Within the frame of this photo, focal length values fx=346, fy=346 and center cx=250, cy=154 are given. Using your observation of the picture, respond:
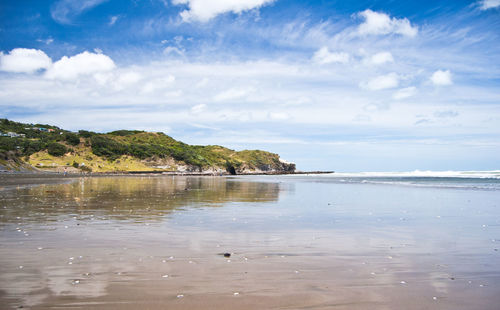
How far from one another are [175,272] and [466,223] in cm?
1535

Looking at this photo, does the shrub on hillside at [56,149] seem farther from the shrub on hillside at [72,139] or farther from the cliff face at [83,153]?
the shrub on hillside at [72,139]

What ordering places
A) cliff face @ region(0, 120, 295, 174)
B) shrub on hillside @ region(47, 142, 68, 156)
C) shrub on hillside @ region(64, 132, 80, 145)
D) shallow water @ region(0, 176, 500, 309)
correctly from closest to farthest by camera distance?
1. shallow water @ region(0, 176, 500, 309)
2. cliff face @ region(0, 120, 295, 174)
3. shrub on hillside @ region(47, 142, 68, 156)
4. shrub on hillside @ region(64, 132, 80, 145)

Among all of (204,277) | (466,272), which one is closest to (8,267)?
(204,277)

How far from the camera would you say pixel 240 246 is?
1194cm

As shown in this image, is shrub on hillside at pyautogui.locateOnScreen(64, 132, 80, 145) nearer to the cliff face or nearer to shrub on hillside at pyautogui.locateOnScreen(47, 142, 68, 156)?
the cliff face

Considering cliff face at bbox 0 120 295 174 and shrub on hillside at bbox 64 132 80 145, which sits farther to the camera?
shrub on hillside at bbox 64 132 80 145

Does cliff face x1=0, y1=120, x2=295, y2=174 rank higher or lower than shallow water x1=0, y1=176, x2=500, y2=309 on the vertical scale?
higher

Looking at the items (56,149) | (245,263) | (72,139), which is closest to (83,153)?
(72,139)

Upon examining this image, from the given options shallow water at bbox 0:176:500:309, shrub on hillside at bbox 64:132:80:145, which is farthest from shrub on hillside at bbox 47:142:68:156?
shallow water at bbox 0:176:500:309

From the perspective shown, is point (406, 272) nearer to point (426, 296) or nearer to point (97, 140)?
point (426, 296)

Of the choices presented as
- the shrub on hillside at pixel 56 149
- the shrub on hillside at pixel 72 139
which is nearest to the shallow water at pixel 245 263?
the shrub on hillside at pixel 56 149

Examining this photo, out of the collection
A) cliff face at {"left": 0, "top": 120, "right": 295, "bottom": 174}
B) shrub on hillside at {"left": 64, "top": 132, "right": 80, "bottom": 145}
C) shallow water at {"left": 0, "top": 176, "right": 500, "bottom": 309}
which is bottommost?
shallow water at {"left": 0, "top": 176, "right": 500, "bottom": 309}

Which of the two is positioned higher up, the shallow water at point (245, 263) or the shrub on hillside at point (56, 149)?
the shrub on hillside at point (56, 149)

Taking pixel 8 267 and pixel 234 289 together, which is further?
pixel 8 267
